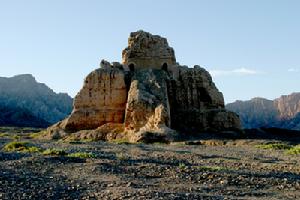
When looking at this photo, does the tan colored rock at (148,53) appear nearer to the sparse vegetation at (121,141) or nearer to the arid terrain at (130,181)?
the sparse vegetation at (121,141)

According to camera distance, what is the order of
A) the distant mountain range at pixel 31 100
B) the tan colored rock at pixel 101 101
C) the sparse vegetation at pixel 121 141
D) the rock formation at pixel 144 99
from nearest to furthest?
the sparse vegetation at pixel 121 141 → the rock formation at pixel 144 99 → the tan colored rock at pixel 101 101 → the distant mountain range at pixel 31 100

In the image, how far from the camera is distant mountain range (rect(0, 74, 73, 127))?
156m

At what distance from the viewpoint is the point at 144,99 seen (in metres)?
52.6

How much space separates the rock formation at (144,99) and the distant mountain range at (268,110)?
109806 millimetres

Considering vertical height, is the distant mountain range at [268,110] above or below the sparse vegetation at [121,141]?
above

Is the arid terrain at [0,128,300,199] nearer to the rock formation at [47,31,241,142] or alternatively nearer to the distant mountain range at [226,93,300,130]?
the rock formation at [47,31,241,142]

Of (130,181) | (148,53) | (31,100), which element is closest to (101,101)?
(148,53)

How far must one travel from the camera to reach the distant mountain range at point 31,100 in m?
156

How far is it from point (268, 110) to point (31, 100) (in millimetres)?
77316

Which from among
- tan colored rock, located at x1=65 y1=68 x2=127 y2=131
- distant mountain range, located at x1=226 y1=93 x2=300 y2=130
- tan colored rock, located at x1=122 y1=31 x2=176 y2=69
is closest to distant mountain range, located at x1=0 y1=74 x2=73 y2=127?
distant mountain range, located at x1=226 y1=93 x2=300 y2=130

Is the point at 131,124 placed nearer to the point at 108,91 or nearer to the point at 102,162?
the point at 108,91

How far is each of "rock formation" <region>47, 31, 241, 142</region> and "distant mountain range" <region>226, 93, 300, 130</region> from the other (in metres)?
110

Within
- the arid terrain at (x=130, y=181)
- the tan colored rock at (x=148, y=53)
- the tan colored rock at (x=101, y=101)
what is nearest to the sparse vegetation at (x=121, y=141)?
the tan colored rock at (x=101, y=101)

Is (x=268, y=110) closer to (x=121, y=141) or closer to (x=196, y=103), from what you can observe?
(x=196, y=103)
